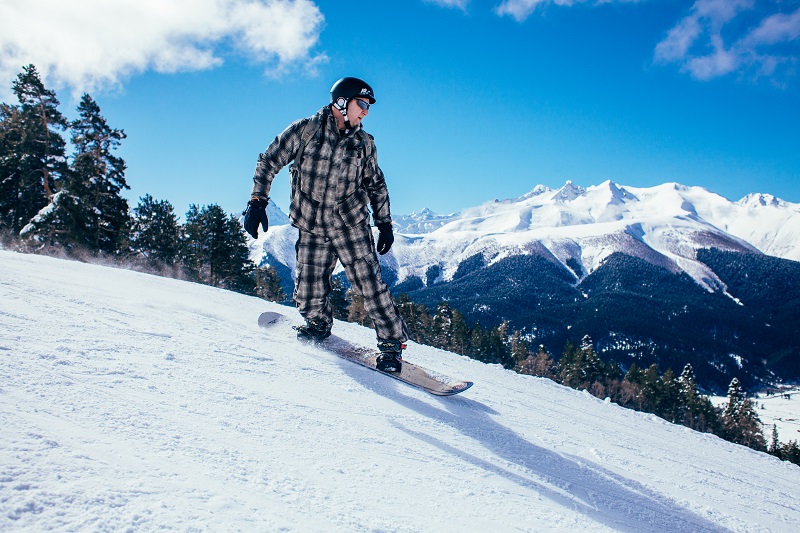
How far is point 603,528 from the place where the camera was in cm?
217

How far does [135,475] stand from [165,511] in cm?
24

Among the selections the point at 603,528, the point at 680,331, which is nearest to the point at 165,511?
the point at 603,528

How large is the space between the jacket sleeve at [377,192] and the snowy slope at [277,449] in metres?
1.70

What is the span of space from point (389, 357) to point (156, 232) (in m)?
35.7

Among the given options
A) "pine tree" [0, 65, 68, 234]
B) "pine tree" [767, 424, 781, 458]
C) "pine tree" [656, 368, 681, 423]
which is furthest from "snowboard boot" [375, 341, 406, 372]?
"pine tree" [656, 368, 681, 423]

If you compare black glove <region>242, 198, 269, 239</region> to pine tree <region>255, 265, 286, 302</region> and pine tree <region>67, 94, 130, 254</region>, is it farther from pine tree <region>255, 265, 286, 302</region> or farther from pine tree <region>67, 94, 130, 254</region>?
pine tree <region>255, 265, 286, 302</region>

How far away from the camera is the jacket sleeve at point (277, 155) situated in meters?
4.59

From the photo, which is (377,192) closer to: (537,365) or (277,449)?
(277,449)

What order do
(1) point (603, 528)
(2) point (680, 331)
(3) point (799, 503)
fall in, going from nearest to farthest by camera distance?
(1) point (603, 528)
(3) point (799, 503)
(2) point (680, 331)

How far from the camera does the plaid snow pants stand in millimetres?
4688

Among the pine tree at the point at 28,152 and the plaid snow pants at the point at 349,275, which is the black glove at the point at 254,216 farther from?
the pine tree at the point at 28,152

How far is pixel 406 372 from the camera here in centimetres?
440

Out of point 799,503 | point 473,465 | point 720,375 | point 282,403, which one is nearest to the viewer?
point 473,465

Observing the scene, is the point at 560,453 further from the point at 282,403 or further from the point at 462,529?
the point at 282,403
